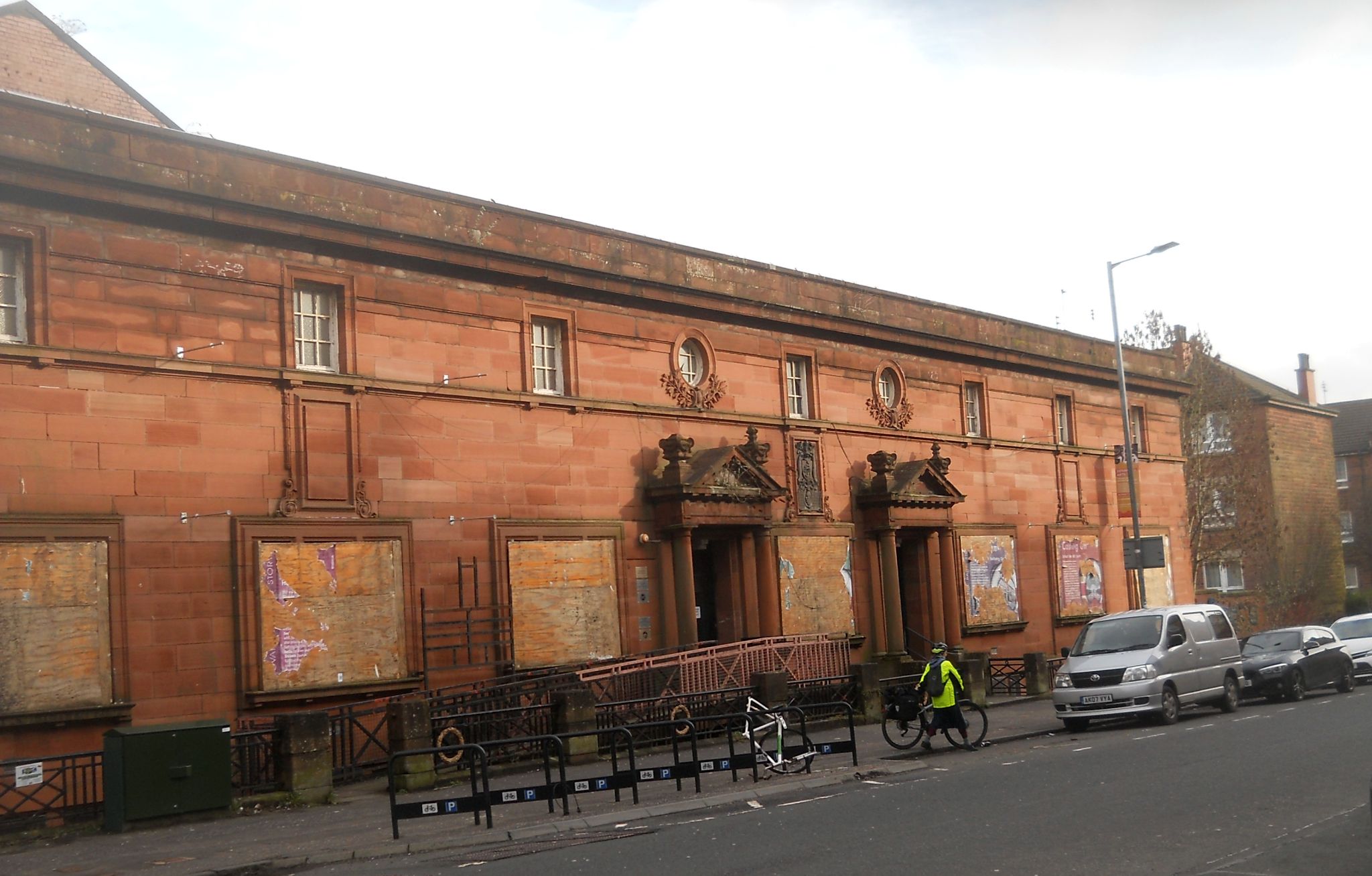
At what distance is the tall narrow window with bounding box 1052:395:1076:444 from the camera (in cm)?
3797

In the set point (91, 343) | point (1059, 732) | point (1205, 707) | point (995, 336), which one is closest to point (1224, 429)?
point (995, 336)

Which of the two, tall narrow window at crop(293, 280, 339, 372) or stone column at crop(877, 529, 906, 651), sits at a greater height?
tall narrow window at crop(293, 280, 339, 372)

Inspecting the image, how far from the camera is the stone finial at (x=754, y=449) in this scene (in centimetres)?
2705

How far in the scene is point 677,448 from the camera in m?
25.7

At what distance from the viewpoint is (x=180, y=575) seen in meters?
18.7

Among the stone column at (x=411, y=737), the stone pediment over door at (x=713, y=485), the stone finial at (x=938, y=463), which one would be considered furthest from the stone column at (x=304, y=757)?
the stone finial at (x=938, y=463)

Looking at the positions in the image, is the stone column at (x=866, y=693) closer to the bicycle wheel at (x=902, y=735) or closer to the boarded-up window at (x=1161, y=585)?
the bicycle wheel at (x=902, y=735)

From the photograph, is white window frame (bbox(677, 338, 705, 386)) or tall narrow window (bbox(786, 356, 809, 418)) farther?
tall narrow window (bbox(786, 356, 809, 418))

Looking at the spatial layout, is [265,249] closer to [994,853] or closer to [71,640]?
[71,640]

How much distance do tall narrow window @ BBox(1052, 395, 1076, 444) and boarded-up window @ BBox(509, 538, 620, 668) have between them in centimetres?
1795

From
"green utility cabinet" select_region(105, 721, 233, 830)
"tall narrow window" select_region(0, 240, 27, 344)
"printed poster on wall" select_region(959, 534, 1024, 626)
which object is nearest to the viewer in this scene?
"green utility cabinet" select_region(105, 721, 233, 830)

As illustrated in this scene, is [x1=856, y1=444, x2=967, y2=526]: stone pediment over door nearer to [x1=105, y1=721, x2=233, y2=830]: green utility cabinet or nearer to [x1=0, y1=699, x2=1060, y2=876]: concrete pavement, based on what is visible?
[x1=0, y1=699, x2=1060, y2=876]: concrete pavement

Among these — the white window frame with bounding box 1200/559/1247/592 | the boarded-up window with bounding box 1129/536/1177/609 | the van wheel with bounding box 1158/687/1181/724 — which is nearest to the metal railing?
the van wheel with bounding box 1158/687/1181/724

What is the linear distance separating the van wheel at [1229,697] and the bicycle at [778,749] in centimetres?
1001
